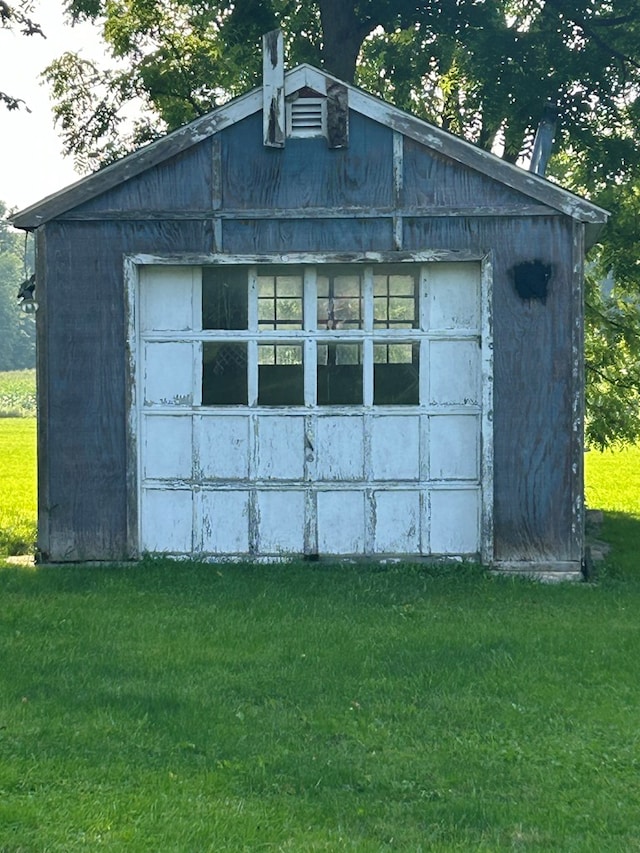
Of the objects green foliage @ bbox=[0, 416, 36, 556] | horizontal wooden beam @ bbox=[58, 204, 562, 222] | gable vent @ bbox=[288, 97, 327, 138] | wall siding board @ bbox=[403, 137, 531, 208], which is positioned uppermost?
gable vent @ bbox=[288, 97, 327, 138]

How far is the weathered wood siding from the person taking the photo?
11.6 m

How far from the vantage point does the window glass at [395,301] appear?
1184cm

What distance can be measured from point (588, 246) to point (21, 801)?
858 centimetres

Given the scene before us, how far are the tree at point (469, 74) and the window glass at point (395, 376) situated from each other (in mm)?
7884

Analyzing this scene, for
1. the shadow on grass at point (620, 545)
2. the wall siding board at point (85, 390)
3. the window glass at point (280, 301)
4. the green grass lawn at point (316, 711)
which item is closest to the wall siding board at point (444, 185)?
the window glass at point (280, 301)

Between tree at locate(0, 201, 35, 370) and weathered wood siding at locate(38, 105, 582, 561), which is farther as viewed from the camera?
tree at locate(0, 201, 35, 370)

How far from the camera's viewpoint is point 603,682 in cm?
796

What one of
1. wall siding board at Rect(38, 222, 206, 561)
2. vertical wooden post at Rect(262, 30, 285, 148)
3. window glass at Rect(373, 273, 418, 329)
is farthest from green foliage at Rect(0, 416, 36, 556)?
vertical wooden post at Rect(262, 30, 285, 148)

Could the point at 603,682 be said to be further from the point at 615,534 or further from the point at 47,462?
the point at 615,534

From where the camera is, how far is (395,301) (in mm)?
11883

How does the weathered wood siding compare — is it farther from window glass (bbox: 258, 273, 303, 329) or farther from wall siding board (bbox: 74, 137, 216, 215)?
window glass (bbox: 258, 273, 303, 329)

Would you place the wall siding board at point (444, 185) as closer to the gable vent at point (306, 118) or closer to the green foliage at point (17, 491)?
the gable vent at point (306, 118)

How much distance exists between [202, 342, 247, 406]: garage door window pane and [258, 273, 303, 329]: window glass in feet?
1.26

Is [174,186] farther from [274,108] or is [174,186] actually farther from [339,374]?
[339,374]
